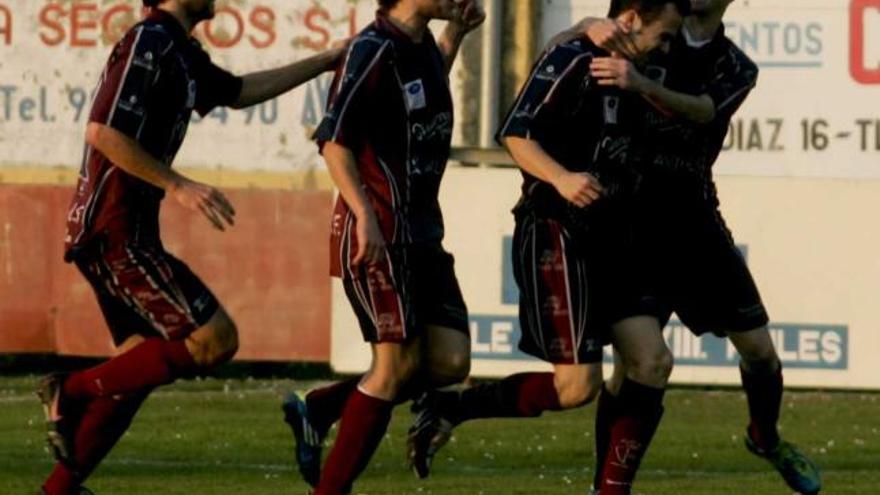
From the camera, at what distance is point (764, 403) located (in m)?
11.7

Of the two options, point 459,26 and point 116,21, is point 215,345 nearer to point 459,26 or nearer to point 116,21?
point 459,26

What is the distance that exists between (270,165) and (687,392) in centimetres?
384

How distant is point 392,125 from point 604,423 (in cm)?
155

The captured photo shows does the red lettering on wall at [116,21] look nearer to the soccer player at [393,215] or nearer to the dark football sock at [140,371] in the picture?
the dark football sock at [140,371]

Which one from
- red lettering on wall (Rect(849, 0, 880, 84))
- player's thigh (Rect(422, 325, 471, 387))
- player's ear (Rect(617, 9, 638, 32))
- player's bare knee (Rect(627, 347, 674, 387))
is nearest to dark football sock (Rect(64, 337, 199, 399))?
player's thigh (Rect(422, 325, 471, 387))

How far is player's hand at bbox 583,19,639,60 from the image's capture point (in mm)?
10508

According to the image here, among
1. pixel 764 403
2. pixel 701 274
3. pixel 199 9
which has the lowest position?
pixel 764 403

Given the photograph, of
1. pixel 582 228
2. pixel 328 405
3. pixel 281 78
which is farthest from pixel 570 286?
pixel 281 78

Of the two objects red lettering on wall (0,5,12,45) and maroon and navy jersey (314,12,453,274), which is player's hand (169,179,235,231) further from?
red lettering on wall (0,5,12,45)

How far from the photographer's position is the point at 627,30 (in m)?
10.6

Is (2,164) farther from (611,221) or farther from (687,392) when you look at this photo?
(611,221)

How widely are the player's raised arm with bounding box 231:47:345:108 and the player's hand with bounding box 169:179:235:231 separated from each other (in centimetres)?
91

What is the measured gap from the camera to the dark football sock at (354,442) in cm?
1036

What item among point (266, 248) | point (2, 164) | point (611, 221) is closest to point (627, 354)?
point (611, 221)
